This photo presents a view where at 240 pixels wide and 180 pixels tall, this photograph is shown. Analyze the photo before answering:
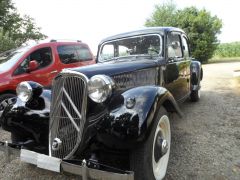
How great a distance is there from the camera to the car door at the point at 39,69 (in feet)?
20.3

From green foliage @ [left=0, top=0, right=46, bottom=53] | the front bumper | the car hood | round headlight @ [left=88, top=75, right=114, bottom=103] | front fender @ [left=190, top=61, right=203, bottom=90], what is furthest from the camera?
green foliage @ [left=0, top=0, right=46, bottom=53]

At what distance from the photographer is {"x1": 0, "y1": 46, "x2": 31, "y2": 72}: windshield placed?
6222mm

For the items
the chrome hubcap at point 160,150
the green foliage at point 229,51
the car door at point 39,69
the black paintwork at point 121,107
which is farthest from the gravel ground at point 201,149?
the green foliage at point 229,51

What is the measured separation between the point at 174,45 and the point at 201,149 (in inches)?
74.9

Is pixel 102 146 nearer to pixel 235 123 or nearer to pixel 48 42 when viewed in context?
pixel 235 123

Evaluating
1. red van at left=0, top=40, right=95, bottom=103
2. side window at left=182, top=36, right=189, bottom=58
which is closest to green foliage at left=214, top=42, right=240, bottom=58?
red van at left=0, top=40, right=95, bottom=103

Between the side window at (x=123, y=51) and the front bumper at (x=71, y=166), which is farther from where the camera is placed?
the side window at (x=123, y=51)

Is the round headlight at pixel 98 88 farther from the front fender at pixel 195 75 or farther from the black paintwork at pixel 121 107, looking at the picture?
the front fender at pixel 195 75

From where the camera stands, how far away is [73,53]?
758cm

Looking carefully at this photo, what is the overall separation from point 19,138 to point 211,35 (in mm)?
22981

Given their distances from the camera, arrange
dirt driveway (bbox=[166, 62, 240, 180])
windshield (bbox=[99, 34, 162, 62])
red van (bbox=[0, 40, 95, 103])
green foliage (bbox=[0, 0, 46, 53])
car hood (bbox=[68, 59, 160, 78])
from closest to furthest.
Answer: car hood (bbox=[68, 59, 160, 78]) < dirt driveway (bbox=[166, 62, 240, 180]) < windshield (bbox=[99, 34, 162, 62]) < red van (bbox=[0, 40, 95, 103]) < green foliage (bbox=[0, 0, 46, 53])

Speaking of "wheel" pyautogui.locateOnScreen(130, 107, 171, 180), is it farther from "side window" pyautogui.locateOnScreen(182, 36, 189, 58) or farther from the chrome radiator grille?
"side window" pyautogui.locateOnScreen(182, 36, 189, 58)

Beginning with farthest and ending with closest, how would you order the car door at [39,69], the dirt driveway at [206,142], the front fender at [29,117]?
the car door at [39,69]
the dirt driveway at [206,142]
the front fender at [29,117]

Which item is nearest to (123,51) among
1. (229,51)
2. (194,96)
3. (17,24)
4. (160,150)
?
(160,150)
